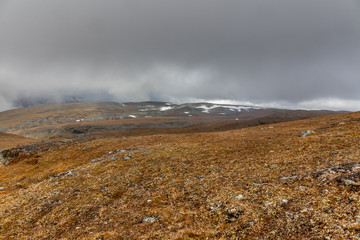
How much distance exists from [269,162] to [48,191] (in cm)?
2467

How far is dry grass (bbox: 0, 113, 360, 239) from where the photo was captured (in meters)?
9.43

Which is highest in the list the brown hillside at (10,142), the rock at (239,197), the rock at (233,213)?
the rock at (239,197)

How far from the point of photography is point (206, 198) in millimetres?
13539

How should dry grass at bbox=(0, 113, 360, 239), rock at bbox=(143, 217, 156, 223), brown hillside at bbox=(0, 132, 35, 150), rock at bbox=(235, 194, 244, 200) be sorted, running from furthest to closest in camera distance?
brown hillside at bbox=(0, 132, 35, 150), rock at bbox=(235, 194, 244, 200), rock at bbox=(143, 217, 156, 223), dry grass at bbox=(0, 113, 360, 239)

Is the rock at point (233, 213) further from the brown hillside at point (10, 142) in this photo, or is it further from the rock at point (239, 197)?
the brown hillside at point (10, 142)

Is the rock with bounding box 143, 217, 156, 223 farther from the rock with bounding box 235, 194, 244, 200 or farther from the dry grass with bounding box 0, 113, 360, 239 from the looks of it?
the rock with bounding box 235, 194, 244, 200

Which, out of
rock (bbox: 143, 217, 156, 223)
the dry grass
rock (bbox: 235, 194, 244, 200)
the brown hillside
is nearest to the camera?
the dry grass

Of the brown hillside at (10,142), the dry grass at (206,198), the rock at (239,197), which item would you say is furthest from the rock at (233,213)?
the brown hillside at (10,142)

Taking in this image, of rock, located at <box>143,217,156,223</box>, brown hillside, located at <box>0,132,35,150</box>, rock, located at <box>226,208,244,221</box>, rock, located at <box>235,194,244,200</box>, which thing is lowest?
brown hillside, located at <box>0,132,35,150</box>

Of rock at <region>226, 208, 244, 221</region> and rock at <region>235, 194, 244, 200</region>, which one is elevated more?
rock at <region>235, 194, 244, 200</region>

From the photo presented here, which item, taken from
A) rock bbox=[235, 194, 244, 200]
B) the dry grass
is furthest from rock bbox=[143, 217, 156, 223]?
rock bbox=[235, 194, 244, 200]

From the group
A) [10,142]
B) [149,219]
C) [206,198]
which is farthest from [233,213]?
[10,142]

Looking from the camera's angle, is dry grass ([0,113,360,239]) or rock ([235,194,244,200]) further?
rock ([235,194,244,200])

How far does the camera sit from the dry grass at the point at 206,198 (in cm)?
943
